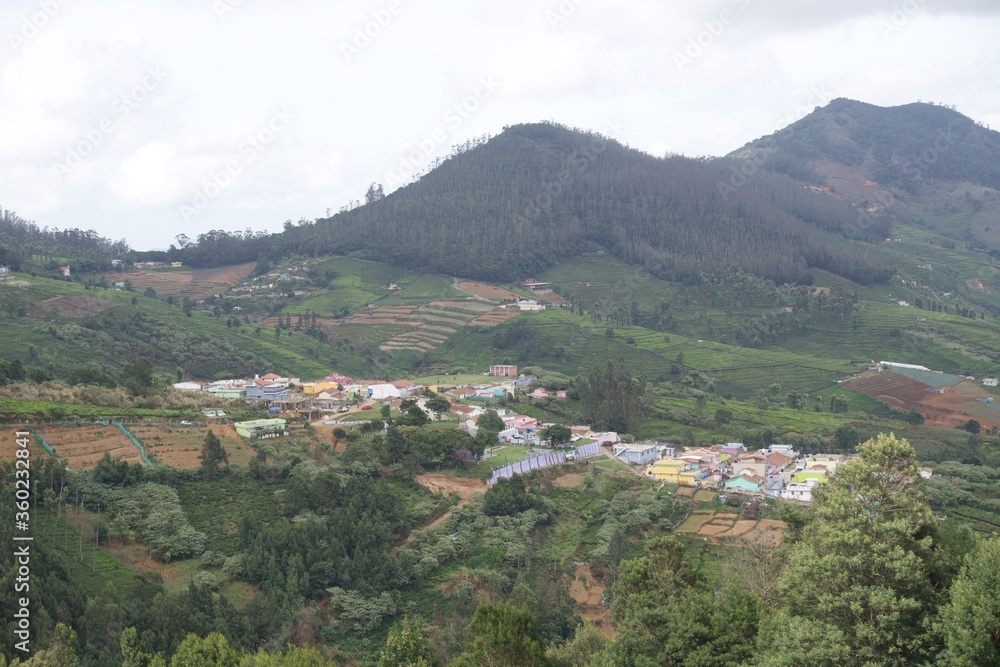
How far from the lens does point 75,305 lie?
55156 millimetres

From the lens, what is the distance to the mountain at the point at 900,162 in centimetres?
12575

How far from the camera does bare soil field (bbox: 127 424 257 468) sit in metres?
28.1

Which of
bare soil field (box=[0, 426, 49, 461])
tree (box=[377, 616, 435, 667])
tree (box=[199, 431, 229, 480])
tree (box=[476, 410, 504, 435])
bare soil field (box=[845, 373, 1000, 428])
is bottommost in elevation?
bare soil field (box=[845, 373, 1000, 428])

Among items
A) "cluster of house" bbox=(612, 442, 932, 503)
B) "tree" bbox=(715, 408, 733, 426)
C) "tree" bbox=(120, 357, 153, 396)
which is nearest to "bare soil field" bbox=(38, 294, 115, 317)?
"tree" bbox=(120, 357, 153, 396)

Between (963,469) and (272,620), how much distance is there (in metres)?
28.5

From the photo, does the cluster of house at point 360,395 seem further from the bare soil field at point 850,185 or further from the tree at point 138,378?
the bare soil field at point 850,185

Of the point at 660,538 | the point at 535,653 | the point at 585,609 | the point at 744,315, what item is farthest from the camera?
the point at 744,315

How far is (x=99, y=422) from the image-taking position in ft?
93.9

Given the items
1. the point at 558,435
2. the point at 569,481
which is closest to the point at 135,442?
the point at 569,481

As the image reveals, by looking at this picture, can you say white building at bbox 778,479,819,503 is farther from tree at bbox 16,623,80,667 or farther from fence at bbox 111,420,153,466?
tree at bbox 16,623,80,667

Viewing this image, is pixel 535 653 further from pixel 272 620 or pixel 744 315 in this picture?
pixel 744 315

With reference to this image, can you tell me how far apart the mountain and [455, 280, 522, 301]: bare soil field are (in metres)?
63.3

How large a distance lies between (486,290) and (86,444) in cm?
5049

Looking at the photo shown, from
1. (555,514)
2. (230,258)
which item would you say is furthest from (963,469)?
(230,258)
